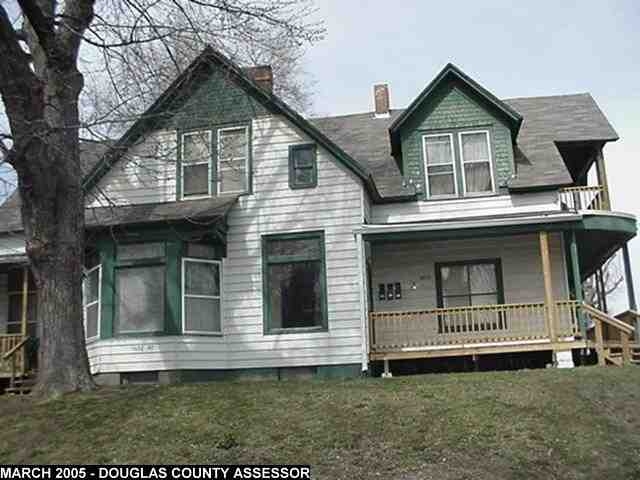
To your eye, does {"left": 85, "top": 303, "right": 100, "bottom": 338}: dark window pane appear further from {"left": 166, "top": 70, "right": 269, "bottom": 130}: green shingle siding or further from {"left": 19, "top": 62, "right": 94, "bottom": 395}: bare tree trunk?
{"left": 166, "top": 70, "right": 269, "bottom": 130}: green shingle siding

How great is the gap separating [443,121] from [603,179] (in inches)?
160

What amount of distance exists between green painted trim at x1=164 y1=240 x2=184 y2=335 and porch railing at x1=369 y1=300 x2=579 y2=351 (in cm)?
410

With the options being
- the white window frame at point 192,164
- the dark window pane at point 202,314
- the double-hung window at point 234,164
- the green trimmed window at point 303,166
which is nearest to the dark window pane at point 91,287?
the dark window pane at point 202,314

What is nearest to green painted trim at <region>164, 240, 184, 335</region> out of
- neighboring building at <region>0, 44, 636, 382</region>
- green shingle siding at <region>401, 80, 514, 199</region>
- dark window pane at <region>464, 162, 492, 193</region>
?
neighboring building at <region>0, 44, 636, 382</region>

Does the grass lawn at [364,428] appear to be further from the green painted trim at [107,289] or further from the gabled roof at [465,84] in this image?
the gabled roof at [465,84]

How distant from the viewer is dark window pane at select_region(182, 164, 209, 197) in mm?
17562

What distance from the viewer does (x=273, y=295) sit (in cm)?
1666

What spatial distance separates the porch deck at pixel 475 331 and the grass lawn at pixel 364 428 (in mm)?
3446

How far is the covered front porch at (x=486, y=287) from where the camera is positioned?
1630cm

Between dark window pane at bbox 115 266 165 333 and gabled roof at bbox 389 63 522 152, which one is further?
gabled roof at bbox 389 63 522 152

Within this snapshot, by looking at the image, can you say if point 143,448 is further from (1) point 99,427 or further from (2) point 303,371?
(2) point 303,371

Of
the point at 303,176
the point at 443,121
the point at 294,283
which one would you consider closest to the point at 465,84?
the point at 443,121

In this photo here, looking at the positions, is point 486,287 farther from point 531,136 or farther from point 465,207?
point 531,136

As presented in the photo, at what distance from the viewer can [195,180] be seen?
17656mm
